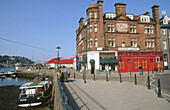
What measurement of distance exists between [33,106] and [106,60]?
19.7m

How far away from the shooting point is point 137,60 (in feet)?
99.7

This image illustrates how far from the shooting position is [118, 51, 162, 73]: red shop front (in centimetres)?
2928

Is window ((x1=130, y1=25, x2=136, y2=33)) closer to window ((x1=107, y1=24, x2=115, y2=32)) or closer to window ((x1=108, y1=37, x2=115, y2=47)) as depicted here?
window ((x1=107, y1=24, x2=115, y2=32))

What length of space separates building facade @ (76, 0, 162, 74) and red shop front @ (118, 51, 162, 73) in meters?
0.30

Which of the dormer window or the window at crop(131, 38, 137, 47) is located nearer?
the window at crop(131, 38, 137, 47)

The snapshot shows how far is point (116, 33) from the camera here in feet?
100

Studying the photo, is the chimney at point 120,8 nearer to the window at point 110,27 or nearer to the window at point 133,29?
the window at point 110,27

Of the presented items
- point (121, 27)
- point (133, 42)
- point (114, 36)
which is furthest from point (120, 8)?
point (133, 42)

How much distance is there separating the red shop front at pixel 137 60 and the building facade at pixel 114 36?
30 centimetres

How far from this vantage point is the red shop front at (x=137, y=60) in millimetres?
29283

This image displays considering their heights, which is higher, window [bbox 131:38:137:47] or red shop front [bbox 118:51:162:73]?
window [bbox 131:38:137:47]

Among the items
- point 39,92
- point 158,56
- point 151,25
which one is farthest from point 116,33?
point 39,92

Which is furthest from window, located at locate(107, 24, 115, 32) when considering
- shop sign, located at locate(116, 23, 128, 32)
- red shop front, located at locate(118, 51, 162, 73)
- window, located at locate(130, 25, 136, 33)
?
red shop front, located at locate(118, 51, 162, 73)

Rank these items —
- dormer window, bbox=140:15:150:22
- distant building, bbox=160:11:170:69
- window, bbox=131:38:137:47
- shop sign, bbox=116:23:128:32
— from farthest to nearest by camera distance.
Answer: distant building, bbox=160:11:170:69
dormer window, bbox=140:15:150:22
window, bbox=131:38:137:47
shop sign, bbox=116:23:128:32
